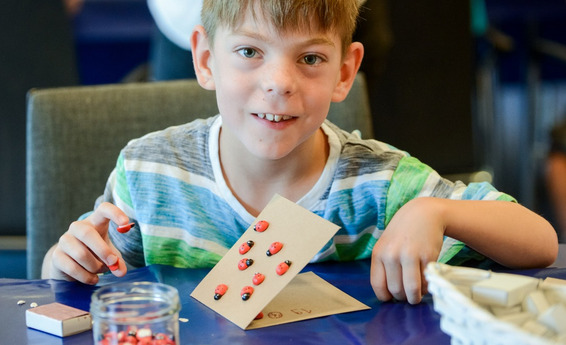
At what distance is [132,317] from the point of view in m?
0.68

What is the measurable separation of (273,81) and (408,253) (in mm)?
275

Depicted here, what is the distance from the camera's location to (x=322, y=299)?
896 mm

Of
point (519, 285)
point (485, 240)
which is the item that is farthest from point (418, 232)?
point (519, 285)

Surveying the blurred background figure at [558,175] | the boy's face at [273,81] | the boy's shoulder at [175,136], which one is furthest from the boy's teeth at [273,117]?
the blurred background figure at [558,175]

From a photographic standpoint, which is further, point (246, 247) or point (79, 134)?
point (79, 134)

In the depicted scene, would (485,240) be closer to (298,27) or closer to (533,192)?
(298,27)

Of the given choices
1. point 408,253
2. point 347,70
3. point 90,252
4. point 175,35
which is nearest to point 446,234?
point 408,253

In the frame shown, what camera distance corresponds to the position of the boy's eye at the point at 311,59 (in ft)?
3.44

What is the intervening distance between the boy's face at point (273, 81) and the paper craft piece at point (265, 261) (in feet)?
0.51

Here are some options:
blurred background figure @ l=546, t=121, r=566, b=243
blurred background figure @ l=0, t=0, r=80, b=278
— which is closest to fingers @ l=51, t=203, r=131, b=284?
blurred background figure @ l=0, t=0, r=80, b=278

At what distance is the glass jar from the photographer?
2.24 feet

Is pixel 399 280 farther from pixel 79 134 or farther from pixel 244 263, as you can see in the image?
pixel 79 134

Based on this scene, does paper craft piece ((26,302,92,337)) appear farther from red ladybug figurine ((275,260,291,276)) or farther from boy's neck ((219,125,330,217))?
boy's neck ((219,125,330,217))

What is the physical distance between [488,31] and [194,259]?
2.98 meters
